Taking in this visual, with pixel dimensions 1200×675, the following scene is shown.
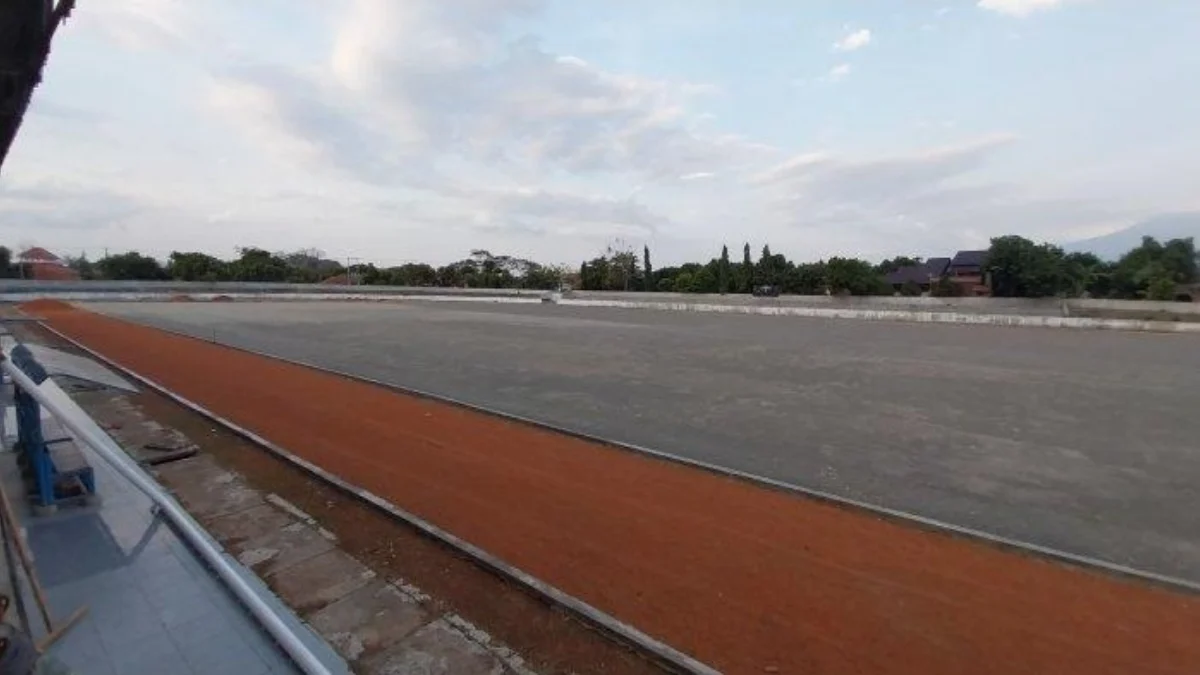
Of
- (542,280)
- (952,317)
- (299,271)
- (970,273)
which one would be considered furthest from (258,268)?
(970,273)

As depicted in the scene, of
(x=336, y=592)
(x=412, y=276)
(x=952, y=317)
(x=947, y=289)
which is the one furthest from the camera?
(x=412, y=276)

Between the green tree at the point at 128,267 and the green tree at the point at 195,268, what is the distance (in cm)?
→ 149

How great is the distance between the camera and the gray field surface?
19.8ft

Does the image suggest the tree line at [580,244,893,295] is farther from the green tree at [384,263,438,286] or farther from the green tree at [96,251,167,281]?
the green tree at [96,251,167,281]

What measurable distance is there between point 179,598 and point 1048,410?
1227 centimetres

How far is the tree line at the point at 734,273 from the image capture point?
125 ft

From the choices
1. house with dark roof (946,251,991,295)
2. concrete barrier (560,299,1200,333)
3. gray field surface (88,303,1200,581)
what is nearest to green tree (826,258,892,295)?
house with dark roof (946,251,991,295)

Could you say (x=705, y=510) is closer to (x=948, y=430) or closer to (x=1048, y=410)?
(x=948, y=430)

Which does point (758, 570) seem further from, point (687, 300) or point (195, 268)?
point (195, 268)

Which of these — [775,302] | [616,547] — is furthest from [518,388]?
[775,302]

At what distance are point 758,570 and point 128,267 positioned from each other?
61.2 metres

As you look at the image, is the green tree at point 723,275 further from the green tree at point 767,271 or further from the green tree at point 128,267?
the green tree at point 128,267

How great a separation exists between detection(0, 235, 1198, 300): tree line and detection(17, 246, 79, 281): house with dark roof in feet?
2.08

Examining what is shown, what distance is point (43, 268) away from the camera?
4797cm
